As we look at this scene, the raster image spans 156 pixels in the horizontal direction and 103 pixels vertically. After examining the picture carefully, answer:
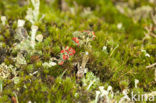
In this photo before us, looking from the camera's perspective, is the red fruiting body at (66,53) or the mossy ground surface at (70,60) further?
the red fruiting body at (66,53)

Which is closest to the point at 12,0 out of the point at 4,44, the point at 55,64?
the point at 4,44

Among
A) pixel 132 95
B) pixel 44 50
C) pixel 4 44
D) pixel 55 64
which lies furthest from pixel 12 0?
pixel 132 95

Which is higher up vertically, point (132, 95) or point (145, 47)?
point (145, 47)

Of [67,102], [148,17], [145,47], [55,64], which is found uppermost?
[148,17]

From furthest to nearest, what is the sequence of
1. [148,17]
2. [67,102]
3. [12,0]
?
[148,17] → [12,0] → [67,102]

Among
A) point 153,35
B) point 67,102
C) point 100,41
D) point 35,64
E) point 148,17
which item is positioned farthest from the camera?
point 148,17

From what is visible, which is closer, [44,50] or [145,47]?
[44,50]

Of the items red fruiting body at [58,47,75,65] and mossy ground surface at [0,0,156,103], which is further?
red fruiting body at [58,47,75,65]

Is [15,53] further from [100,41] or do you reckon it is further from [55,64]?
[100,41]
